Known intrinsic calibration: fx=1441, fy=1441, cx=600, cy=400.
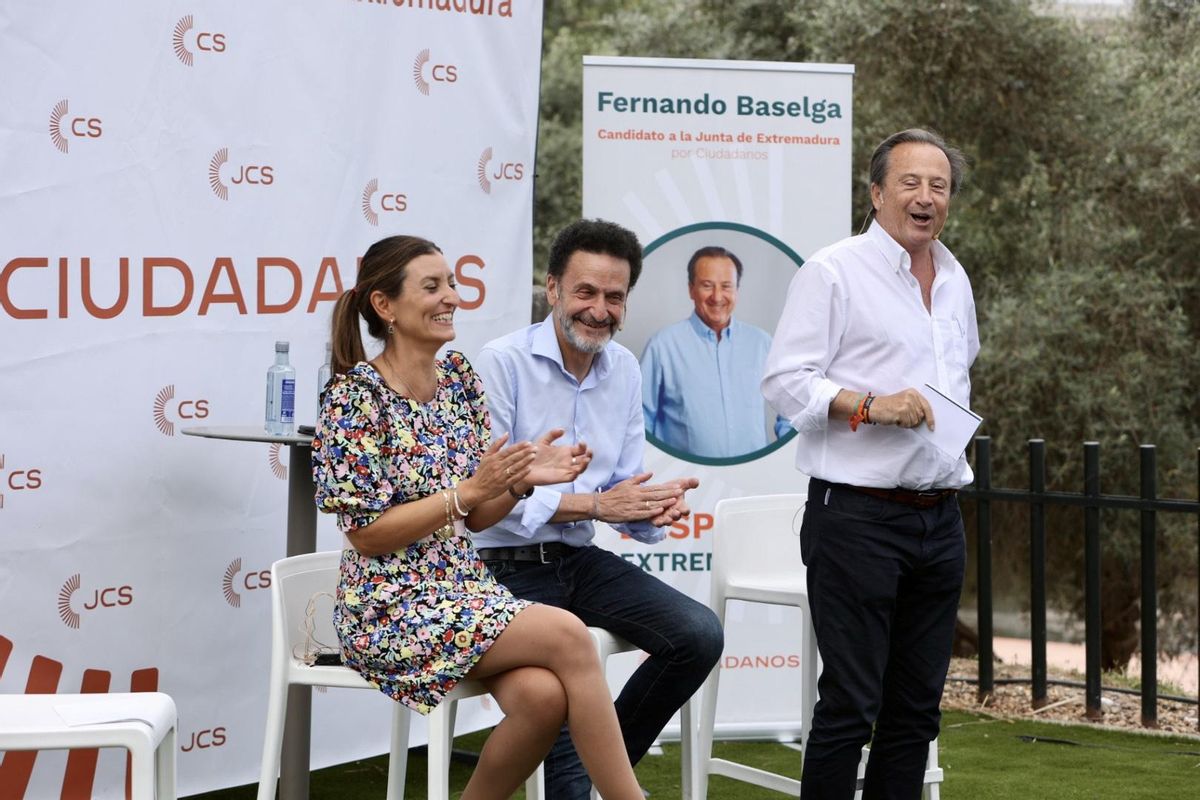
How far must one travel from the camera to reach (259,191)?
163 inches

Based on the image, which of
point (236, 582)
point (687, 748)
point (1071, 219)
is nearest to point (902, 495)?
point (687, 748)

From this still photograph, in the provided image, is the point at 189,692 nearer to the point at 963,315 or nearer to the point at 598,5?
the point at 963,315

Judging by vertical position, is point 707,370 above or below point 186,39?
below

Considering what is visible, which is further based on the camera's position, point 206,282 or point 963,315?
point 206,282

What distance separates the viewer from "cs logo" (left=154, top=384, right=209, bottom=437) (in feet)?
12.9

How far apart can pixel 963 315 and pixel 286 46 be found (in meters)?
2.09

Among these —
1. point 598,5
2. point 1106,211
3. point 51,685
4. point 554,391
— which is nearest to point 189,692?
point 51,685

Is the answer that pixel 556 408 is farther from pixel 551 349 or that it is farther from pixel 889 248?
pixel 889 248

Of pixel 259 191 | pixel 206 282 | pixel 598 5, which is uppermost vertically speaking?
pixel 598 5

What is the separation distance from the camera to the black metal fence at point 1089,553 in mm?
5359

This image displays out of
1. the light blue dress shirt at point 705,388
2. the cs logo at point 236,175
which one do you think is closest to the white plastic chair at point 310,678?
the cs logo at point 236,175

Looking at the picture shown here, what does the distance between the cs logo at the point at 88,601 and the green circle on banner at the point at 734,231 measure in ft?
6.10

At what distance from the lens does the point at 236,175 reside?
408cm

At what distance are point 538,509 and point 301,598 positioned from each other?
572mm
